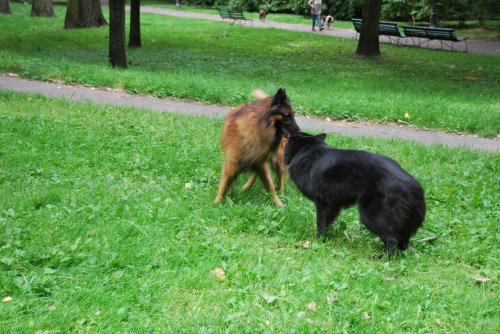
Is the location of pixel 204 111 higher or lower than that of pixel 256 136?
lower

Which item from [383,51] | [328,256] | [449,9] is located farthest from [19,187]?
[449,9]

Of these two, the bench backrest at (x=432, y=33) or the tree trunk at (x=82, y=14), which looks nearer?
the bench backrest at (x=432, y=33)

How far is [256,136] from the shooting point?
5.14m

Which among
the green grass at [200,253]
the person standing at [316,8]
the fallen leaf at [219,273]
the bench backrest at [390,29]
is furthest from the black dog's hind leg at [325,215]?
the person standing at [316,8]

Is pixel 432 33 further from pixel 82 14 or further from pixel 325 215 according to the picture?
pixel 325 215

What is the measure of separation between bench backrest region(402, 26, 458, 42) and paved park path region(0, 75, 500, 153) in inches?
530

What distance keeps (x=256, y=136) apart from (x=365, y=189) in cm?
134

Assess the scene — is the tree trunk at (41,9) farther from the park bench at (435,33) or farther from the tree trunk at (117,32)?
the park bench at (435,33)

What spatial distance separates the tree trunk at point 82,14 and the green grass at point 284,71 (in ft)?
4.10

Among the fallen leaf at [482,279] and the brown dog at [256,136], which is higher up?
the brown dog at [256,136]

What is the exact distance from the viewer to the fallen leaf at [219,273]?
3.91 m

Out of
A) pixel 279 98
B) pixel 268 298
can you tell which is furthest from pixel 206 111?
pixel 268 298

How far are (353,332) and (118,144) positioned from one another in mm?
5025

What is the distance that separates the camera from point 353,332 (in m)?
3.33
